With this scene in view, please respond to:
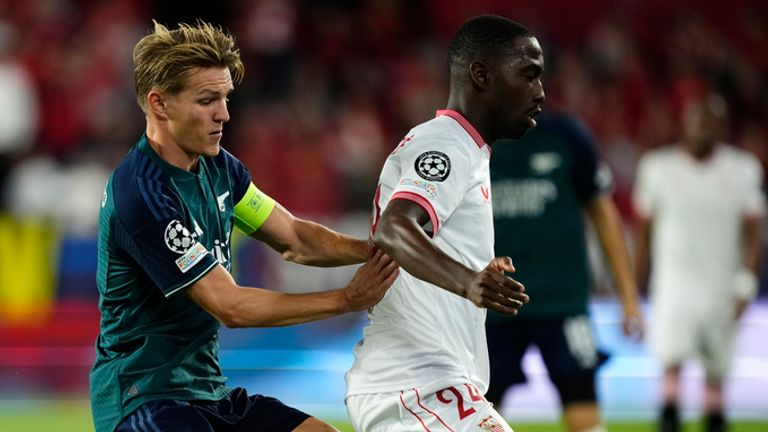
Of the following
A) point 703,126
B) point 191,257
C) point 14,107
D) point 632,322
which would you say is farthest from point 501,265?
point 14,107

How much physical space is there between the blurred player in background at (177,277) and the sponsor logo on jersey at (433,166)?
34 cm

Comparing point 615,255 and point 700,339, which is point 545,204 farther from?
point 700,339

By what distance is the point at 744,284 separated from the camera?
898 cm

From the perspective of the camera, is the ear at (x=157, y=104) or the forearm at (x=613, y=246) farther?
the forearm at (x=613, y=246)

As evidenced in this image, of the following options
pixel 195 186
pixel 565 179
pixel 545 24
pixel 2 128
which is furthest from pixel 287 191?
pixel 195 186

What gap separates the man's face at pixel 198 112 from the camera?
4.52m

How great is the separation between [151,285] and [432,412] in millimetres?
1040

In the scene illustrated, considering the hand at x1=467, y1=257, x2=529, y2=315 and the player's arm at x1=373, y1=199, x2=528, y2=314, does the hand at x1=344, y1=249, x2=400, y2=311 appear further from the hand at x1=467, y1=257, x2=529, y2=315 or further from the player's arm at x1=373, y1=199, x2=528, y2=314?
the hand at x1=467, y1=257, x2=529, y2=315

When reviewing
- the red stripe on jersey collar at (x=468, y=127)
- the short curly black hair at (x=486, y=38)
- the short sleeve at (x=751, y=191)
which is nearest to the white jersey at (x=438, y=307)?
the red stripe on jersey collar at (x=468, y=127)

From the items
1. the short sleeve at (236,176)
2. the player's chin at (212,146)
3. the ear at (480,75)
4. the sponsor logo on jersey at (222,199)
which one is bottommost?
the sponsor logo on jersey at (222,199)

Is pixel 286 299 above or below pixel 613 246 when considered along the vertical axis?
above

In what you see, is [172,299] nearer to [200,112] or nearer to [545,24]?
[200,112]

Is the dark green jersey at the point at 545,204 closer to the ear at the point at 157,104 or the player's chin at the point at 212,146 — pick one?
the player's chin at the point at 212,146

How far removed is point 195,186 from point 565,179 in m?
2.92
